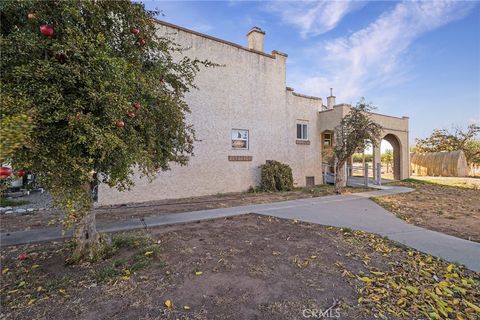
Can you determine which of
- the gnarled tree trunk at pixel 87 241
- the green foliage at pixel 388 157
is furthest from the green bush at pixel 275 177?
the green foliage at pixel 388 157

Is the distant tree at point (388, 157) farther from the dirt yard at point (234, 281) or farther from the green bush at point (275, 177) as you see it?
A: the dirt yard at point (234, 281)

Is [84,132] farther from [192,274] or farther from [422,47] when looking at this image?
[422,47]

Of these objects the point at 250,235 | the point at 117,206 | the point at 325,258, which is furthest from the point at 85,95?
the point at 117,206

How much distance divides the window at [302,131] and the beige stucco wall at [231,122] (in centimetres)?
41

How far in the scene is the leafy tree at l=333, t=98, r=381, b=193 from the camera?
35.3 ft

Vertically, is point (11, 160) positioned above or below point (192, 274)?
above

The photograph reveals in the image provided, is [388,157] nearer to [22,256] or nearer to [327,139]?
[327,139]

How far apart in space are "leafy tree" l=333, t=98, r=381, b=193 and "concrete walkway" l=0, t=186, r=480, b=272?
271 centimetres

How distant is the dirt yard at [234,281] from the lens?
246 centimetres

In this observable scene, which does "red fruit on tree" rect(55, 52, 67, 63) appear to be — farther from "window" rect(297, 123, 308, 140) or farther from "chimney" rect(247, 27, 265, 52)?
"window" rect(297, 123, 308, 140)

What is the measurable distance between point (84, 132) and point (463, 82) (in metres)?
17.3

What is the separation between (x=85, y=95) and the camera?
2814 millimetres

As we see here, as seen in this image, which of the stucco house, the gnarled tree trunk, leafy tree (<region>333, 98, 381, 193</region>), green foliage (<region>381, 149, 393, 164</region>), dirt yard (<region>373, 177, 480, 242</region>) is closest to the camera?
the gnarled tree trunk

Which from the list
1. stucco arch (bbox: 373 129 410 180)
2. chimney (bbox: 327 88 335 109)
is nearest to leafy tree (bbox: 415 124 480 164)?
stucco arch (bbox: 373 129 410 180)
